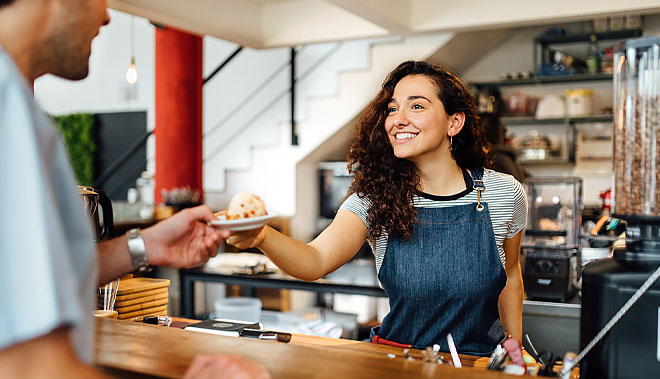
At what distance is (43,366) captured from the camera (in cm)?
66

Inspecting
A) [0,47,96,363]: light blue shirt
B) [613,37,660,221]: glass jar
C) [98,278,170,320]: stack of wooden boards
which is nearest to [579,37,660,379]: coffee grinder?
[613,37,660,221]: glass jar

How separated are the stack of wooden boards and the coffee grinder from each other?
137 centimetres

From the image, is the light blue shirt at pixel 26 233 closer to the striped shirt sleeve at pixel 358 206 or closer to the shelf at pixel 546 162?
the striped shirt sleeve at pixel 358 206

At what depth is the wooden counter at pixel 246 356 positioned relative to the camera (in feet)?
3.58

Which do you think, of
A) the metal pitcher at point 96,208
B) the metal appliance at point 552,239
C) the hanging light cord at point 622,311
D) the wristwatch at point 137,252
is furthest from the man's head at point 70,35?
the metal appliance at point 552,239

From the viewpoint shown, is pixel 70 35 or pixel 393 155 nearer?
pixel 70 35

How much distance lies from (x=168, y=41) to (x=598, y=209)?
4.26 meters

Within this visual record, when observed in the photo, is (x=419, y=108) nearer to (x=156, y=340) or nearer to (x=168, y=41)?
(x=156, y=340)

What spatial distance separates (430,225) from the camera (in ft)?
6.40

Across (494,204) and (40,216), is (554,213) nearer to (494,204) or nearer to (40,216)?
(494,204)

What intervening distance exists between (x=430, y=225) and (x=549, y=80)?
495cm

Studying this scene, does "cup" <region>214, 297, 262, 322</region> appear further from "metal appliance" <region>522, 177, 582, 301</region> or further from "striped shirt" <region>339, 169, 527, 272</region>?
"metal appliance" <region>522, 177, 582, 301</region>

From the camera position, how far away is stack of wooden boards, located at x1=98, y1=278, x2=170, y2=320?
2.00 meters

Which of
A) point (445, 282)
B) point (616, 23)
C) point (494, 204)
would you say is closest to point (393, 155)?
point (494, 204)
